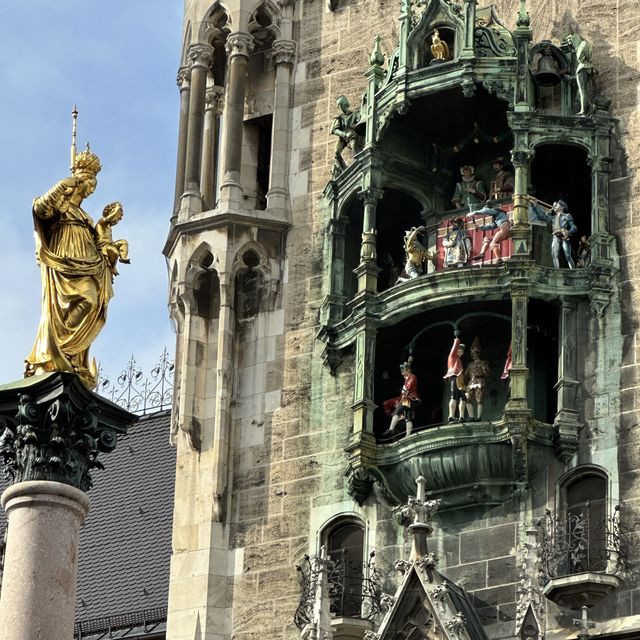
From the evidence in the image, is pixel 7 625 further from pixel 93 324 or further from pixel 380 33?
pixel 380 33

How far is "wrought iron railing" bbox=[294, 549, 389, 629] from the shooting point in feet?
118

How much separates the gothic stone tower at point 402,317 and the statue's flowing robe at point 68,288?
7.01 metres

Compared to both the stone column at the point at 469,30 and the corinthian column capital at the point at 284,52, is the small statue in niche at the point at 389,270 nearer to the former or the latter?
the stone column at the point at 469,30

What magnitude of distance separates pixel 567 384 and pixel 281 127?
7.49m

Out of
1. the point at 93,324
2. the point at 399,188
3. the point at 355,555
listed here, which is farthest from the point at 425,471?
the point at 93,324

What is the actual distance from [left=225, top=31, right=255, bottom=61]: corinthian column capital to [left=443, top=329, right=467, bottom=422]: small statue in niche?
6.74m

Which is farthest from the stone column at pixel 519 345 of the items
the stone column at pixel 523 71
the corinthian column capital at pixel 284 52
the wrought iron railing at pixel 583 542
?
the corinthian column capital at pixel 284 52

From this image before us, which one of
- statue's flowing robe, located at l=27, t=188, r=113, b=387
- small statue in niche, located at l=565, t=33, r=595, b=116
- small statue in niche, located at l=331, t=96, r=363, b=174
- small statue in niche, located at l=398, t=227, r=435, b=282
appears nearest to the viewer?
statue's flowing robe, located at l=27, t=188, r=113, b=387

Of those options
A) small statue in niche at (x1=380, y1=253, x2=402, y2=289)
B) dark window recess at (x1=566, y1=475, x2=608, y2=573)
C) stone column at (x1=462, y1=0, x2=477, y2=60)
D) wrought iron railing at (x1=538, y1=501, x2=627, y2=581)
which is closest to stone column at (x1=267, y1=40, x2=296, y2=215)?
small statue in niche at (x1=380, y1=253, x2=402, y2=289)

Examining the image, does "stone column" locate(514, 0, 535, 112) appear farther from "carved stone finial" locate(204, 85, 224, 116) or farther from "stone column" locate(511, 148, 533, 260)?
"carved stone finial" locate(204, 85, 224, 116)

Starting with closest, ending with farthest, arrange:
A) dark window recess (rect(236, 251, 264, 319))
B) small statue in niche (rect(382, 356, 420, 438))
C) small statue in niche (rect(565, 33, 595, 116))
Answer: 1. small statue in niche (rect(382, 356, 420, 438))
2. small statue in niche (rect(565, 33, 595, 116))
3. dark window recess (rect(236, 251, 264, 319))

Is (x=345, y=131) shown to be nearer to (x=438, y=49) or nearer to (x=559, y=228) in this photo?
(x=438, y=49)

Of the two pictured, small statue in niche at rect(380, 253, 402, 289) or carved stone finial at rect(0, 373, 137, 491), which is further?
small statue in niche at rect(380, 253, 402, 289)

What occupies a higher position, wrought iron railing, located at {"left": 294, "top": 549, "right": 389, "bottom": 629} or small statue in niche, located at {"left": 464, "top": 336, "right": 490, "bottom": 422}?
small statue in niche, located at {"left": 464, "top": 336, "right": 490, "bottom": 422}
